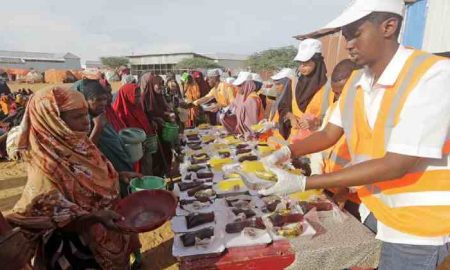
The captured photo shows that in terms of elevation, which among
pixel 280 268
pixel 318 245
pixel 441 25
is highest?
pixel 441 25

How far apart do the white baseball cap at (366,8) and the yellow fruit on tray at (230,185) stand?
1.55 m

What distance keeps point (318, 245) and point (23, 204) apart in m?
1.82

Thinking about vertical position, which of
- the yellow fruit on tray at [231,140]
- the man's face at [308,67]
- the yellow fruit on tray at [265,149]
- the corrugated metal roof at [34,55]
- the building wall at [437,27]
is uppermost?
the corrugated metal roof at [34,55]

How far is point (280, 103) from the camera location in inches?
159

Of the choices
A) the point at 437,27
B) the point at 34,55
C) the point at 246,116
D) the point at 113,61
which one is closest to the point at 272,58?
the point at 113,61

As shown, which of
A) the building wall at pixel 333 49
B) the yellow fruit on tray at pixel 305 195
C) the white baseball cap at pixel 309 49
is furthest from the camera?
the building wall at pixel 333 49

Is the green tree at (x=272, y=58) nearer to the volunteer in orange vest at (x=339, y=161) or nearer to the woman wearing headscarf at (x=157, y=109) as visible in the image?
the woman wearing headscarf at (x=157, y=109)

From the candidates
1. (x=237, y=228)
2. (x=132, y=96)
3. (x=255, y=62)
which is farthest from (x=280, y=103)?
(x=255, y=62)

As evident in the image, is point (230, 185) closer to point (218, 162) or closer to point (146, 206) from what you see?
point (218, 162)

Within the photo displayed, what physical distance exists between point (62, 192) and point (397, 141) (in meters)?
1.91

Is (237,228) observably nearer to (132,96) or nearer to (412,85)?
(412,85)

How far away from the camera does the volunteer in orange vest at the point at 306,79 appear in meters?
3.35

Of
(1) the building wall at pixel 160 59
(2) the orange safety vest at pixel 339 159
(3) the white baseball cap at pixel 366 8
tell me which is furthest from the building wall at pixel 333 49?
(1) the building wall at pixel 160 59

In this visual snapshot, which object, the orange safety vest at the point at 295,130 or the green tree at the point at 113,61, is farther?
the green tree at the point at 113,61
